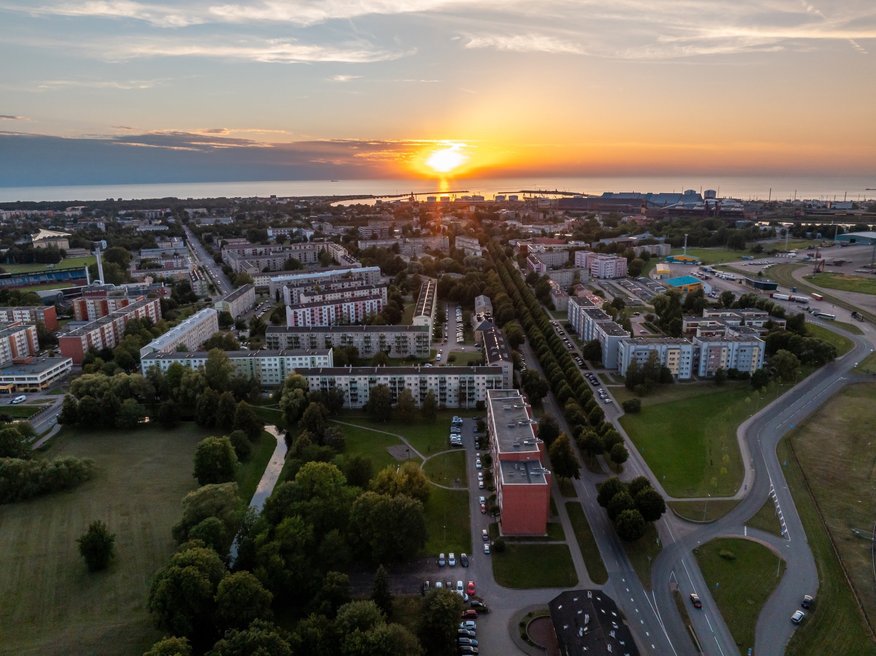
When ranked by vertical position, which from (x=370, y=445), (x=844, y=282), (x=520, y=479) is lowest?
(x=370, y=445)

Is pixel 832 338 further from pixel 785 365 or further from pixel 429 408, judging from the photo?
pixel 429 408

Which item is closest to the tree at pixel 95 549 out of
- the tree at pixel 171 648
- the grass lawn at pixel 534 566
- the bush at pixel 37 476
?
the bush at pixel 37 476

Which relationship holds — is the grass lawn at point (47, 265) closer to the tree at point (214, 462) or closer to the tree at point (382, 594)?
the tree at point (214, 462)

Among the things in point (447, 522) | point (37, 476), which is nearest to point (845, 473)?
point (447, 522)

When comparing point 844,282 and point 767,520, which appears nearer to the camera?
point 767,520

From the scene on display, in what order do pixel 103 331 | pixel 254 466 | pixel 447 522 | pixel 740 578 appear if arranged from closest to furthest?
pixel 740 578 → pixel 447 522 → pixel 254 466 → pixel 103 331
